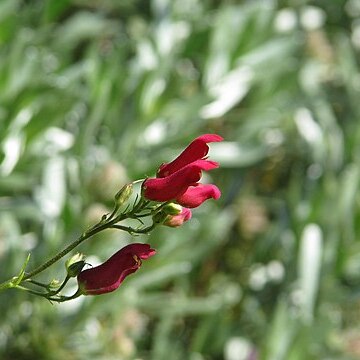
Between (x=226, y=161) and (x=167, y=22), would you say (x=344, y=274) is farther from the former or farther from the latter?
(x=167, y=22)

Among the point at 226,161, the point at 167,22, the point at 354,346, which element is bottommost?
the point at 354,346

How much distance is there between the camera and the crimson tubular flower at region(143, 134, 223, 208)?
0.95 meters

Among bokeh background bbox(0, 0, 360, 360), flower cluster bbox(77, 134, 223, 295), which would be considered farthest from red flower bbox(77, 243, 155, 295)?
bokeh background bbox(0, 0, 360, 360)

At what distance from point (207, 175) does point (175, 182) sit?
1643mm

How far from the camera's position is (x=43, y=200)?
2.19 m

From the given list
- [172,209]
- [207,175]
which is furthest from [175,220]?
[207,175]

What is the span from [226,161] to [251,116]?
5.7 inches

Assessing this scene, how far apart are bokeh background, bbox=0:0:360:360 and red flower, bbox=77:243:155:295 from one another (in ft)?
2.87

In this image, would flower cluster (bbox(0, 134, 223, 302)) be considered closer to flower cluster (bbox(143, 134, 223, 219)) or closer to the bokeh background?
flower cluster (bbox(143, 134, 223, 219))

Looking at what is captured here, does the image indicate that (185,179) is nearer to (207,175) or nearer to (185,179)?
(185,179)

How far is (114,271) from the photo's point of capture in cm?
99

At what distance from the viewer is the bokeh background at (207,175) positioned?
215 cm

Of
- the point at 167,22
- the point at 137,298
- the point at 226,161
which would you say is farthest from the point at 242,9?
the point at 137,298

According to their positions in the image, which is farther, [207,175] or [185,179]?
[207,175]
